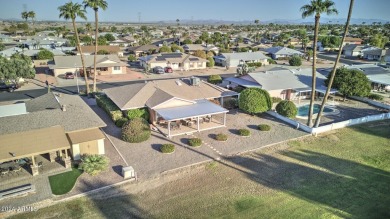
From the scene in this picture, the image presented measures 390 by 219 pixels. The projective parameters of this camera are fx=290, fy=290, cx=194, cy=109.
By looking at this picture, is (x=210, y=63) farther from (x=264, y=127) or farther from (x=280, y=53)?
(x=264, y=127)

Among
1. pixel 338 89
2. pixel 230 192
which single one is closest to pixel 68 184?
pixel 230 192

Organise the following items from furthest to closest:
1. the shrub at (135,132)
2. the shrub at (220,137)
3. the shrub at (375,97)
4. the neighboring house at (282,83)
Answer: the shrub at (375,97)
the neighboring house at (282,83)
the shrub at (220,137)
the shrub at (135,132)

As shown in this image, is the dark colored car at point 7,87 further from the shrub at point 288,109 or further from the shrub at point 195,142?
the shrub at point 288,109

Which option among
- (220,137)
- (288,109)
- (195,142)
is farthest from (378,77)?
(195,142)

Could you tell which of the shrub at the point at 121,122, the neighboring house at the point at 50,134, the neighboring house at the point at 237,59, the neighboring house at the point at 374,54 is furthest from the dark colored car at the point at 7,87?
the neighboring house at the point at 374,54

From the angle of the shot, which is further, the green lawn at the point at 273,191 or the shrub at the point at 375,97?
the shrub at the point at 375,97
